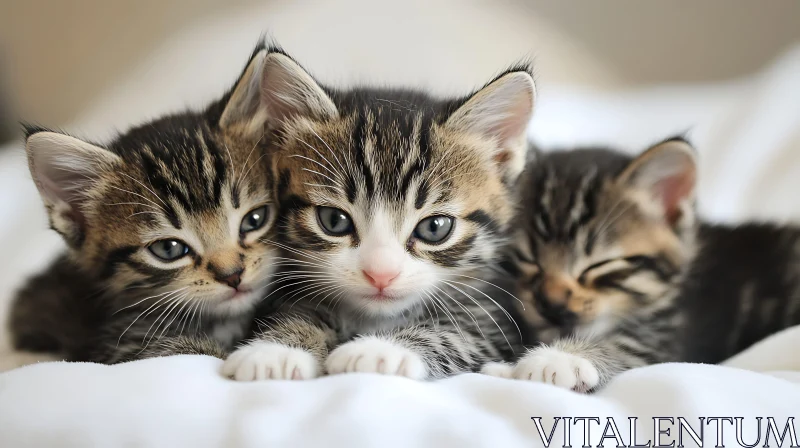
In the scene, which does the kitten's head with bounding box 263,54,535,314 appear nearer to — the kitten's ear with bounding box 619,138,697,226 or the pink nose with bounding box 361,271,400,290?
the pink nose with bounding box 361,271,400,290

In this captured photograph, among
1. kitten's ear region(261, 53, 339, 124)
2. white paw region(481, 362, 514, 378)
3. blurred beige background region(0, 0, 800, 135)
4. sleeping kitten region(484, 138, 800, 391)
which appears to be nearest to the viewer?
white paw region(481, 362, 514, 378)

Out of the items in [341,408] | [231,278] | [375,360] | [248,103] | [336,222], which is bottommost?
[341,408]

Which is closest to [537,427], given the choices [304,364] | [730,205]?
[304,364]

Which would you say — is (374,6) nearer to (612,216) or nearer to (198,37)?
(198,37)

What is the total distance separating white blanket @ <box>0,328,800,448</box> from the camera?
0.82m

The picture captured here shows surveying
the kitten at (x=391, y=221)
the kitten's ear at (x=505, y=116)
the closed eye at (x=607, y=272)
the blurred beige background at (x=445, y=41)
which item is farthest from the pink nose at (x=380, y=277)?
the blurred beige background at (x=445, y=41)

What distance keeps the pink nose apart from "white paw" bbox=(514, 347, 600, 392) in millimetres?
269

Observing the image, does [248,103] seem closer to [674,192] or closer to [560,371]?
[560,371]

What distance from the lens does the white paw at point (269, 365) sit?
0.98 metres

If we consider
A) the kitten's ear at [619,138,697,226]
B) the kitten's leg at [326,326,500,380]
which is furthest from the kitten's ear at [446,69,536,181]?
the kitten's leg at [326,326,500,380]

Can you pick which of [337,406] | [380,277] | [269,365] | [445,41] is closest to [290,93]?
[380,277]

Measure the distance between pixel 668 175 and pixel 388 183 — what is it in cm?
66

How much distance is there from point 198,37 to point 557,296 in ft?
5.16

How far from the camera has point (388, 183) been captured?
44.9 inches
